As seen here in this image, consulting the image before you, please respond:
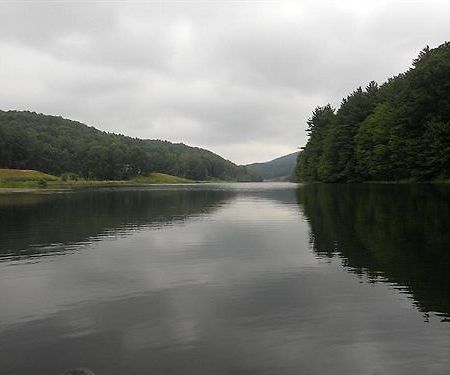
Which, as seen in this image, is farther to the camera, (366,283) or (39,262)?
(39,262)

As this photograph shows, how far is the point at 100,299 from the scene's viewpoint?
14.4 m

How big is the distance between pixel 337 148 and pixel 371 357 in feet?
430

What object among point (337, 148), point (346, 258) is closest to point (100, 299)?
point (346, 258)

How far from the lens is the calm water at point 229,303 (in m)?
9.58

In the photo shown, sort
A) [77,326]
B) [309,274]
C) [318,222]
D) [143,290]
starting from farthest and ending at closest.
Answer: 1. [318,222]
2. [309,274]
3. [143,290]
4. [77,326]

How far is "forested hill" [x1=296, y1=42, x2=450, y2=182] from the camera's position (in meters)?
78.6

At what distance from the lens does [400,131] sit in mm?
90438

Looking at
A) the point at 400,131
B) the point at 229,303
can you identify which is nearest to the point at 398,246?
the point at 229,303

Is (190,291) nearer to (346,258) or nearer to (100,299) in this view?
(100,299)

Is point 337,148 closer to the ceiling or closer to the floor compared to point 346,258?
closer to the ceiling

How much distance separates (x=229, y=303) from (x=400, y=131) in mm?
86474

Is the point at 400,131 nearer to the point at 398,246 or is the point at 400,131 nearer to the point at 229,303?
the point at 398,246

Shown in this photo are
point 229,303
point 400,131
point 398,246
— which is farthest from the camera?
point 400,131

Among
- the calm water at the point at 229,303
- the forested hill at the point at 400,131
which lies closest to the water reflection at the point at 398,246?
the calm water at the point at 229,303
